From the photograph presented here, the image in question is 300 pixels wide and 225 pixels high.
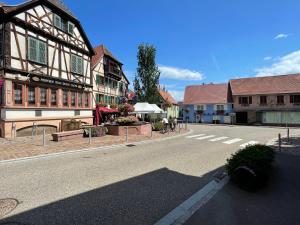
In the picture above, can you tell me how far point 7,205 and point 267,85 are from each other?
45.6 metres

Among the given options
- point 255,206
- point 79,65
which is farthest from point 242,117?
point 255,206

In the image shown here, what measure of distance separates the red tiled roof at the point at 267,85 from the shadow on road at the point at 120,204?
130 feet

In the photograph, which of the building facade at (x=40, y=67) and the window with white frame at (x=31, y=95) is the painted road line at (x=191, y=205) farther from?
the window with white frame at (x=31, y=95)

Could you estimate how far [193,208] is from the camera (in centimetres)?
448

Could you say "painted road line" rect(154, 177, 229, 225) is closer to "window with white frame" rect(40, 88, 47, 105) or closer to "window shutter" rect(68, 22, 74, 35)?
"window with white frame" rect(40, 88, 47, 105)

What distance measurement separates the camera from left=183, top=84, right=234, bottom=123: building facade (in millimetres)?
43906

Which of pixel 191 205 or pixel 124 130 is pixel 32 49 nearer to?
pixel 124 130

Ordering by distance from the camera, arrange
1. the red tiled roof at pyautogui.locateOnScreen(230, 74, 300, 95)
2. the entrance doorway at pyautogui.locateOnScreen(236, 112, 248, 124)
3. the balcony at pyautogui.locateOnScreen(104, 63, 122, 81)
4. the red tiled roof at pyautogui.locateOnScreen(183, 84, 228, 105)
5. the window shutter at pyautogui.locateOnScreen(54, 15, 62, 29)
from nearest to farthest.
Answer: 1. the window shutter at pyautogui.locateOnScreen(54, 15, 62, 29)
2. the balcony at pyautogui.locateOnScreen(104, 63, 122, 81)
3. the red tiled roof at pyautogui.locateOnScreen(230, 74, 300, 95)
4. the entrance doorway at pyautogui.locateOnScreen(236, 112, 248, 124)
5. the red tiled roof at pyautogui.locateOnScreen(183, 84, 228, 105)

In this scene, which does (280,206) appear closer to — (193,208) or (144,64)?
(193,208)

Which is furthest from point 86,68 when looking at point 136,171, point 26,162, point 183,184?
point 183,184

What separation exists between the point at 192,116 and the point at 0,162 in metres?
43.5

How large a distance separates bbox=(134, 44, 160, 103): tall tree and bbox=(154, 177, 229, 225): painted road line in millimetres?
28285

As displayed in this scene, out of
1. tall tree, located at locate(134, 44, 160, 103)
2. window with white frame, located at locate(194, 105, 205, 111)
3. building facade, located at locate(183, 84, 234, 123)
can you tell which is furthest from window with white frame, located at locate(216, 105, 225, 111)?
tall tree, located at locate(134, 44, 160, 103)

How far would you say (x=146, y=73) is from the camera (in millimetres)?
34781
